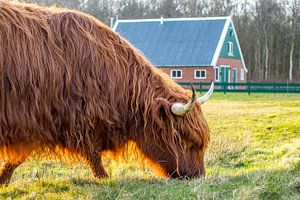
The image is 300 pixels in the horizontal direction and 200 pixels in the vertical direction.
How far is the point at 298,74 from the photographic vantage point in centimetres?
5294

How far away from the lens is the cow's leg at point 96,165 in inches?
229

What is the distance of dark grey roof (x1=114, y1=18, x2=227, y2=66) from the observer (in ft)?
145

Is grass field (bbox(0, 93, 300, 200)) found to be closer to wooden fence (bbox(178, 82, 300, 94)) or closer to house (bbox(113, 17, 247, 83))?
wooden fence (bbox(178, 82, 300, 94))

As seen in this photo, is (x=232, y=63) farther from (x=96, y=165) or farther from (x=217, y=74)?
(x=96, y=165)

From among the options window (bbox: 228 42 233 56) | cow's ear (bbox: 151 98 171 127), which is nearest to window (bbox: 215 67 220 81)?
window (bbox: 228 42 233 56)

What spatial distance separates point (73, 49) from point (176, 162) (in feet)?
5.47

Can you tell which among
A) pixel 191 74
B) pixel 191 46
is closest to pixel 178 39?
pixel 191 46

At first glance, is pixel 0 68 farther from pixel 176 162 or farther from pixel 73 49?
pixel 176 162

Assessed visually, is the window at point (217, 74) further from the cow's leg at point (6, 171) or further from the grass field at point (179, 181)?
the cow's leg at point (6, 171)

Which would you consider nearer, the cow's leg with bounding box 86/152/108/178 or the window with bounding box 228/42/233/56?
the cow's leg with bounding box 86/152/108/178

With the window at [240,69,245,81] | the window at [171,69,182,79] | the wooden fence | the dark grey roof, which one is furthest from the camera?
the window at [240,69,245,81]

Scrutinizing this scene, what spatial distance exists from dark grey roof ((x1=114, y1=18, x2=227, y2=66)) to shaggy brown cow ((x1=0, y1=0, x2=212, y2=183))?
1484 inches

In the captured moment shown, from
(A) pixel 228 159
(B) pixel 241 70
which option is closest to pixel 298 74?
(B) pixel 241 70

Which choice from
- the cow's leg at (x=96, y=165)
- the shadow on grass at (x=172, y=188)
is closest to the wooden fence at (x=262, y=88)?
the cow's leg at (x=96, y=165)
